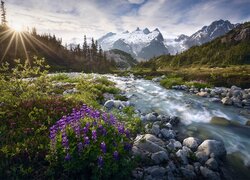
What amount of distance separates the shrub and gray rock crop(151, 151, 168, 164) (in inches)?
65.7

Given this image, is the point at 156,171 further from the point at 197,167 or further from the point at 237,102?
the point at 237,102

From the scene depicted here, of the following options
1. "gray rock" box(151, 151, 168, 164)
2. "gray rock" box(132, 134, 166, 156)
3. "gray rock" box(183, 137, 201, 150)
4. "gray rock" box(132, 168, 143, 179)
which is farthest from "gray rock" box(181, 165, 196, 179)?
"gray rock" box(183, 137, 201, 150)

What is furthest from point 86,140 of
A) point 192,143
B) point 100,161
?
point 192,143

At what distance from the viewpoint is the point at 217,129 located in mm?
11992

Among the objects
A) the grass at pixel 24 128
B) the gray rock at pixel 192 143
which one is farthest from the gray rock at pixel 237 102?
the grass at pixel 24 128

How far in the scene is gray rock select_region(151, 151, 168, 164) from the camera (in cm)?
715

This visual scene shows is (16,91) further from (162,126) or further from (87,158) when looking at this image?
(162,126)

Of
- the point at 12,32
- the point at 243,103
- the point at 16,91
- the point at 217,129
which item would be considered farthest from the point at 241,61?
the point at 12,32

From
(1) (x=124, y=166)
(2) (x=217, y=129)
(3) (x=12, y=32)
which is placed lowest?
(2) (x=217, y=129)

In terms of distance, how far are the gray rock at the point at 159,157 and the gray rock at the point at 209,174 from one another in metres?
1.30

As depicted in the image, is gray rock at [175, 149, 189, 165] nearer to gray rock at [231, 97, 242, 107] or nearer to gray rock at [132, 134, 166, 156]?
gray rock at [132, 134, 166, 156]

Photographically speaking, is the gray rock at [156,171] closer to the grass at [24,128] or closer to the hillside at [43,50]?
the grass at [24,128]

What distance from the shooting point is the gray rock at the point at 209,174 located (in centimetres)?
690

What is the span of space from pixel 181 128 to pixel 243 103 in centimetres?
1018
